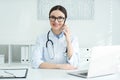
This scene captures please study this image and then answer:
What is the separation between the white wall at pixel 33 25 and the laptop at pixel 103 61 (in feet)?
6.75

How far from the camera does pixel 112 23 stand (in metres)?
4.11

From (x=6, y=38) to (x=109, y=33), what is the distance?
166cm

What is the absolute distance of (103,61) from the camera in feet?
5.87

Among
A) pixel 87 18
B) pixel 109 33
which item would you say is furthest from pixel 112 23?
pixel 87 18

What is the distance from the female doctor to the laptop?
738 millimetres

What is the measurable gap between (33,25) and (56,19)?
1349mm

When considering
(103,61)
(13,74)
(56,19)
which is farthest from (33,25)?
(103,61)

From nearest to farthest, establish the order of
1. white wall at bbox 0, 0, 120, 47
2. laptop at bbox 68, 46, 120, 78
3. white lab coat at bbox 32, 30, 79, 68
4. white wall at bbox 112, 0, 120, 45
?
1. laptop at bbox 68, 46, 120, 78
2. white lab coat at bbox 32, 30, 79, 68
3. white wall at bbox 0, 0, 120, 47
4. white wall at bbox 112, 0, 120, 45

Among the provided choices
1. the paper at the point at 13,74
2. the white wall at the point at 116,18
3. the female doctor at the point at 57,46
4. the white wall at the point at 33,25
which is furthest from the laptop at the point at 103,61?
the white wall at the point at 116,18

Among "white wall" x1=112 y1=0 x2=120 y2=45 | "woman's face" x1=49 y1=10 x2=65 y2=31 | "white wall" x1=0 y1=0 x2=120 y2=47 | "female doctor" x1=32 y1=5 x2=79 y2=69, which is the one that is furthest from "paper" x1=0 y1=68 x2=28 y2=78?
"white wall" x1=112 y1=0 x2=120 y2=45

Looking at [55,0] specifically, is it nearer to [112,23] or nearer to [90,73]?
[112,23]

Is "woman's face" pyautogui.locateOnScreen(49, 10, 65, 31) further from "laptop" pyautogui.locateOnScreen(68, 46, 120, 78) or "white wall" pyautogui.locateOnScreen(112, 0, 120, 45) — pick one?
"white wall" pyautogui.locateOnScreen(112, 0, 120, 45)

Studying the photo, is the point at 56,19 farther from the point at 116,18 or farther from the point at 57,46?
the point at 116,18

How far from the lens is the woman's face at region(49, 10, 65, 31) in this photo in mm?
2680
